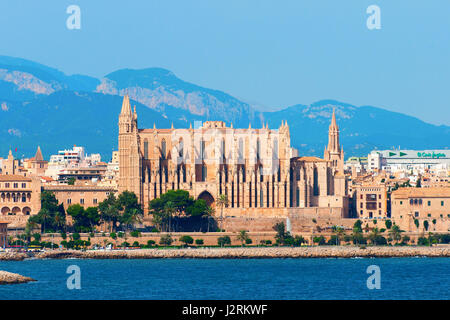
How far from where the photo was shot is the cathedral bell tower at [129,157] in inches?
5064

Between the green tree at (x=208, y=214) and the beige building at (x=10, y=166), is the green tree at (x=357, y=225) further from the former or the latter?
the beige building at (x=10, y=166)

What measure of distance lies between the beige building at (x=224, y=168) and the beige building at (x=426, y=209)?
296 inches

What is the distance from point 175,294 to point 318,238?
41.3 meters

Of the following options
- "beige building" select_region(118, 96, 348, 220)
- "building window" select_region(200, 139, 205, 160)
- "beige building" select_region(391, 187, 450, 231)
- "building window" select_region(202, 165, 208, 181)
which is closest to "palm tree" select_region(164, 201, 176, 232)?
"beige building" select_region(118, 96, 348, 220)

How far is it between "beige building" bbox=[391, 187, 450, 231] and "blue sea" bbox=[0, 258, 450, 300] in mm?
12706

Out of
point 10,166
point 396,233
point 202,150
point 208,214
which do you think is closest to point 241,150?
point 202,150

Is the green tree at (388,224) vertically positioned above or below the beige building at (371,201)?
below

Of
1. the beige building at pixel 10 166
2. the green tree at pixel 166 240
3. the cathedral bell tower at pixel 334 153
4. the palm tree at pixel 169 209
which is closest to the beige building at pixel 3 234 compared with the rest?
the green tree at pixel 166 240

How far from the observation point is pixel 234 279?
8956 centimetres

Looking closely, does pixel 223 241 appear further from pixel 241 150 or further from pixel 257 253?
pixel 241 150

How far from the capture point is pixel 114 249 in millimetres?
112875

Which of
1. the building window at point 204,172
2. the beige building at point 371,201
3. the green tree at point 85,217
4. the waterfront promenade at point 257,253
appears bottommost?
the waterfront promenade at point 257,253

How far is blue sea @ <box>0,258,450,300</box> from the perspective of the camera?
258 ft
